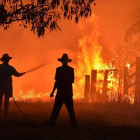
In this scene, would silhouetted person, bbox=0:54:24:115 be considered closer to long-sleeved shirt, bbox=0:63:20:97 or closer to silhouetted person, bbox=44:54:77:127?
long-sleeved shirt, bbox=0:63:20:97

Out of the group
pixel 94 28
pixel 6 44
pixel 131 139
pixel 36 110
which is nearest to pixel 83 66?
pixel 94 28

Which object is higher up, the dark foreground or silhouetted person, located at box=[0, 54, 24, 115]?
silhouetted person, located at box=[0, 54, 24, 115]

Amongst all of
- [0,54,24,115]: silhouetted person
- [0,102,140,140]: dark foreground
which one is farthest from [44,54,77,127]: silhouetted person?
[0,54,24,115]: silhouetted person

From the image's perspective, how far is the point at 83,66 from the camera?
27609 mm

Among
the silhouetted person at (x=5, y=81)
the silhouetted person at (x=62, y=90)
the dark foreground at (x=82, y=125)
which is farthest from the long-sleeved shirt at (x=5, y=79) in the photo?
the silhouetted person at (x=62, y=90)

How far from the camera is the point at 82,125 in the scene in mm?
9234

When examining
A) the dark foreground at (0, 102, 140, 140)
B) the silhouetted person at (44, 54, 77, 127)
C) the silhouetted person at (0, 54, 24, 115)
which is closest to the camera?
the dark foreground at (0, 102, 140, 140)

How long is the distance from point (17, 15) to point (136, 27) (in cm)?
1204

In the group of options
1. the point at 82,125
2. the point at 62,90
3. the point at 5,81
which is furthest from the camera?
the point at 5,81

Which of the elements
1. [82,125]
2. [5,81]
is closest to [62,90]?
[82,125]

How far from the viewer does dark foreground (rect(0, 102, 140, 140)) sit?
7.63 meters

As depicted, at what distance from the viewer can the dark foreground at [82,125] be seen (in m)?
7.63

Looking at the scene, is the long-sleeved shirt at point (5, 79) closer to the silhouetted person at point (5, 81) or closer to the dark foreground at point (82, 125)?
the silhouetted person at point (5, 81)

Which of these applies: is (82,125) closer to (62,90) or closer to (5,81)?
(62,90)
